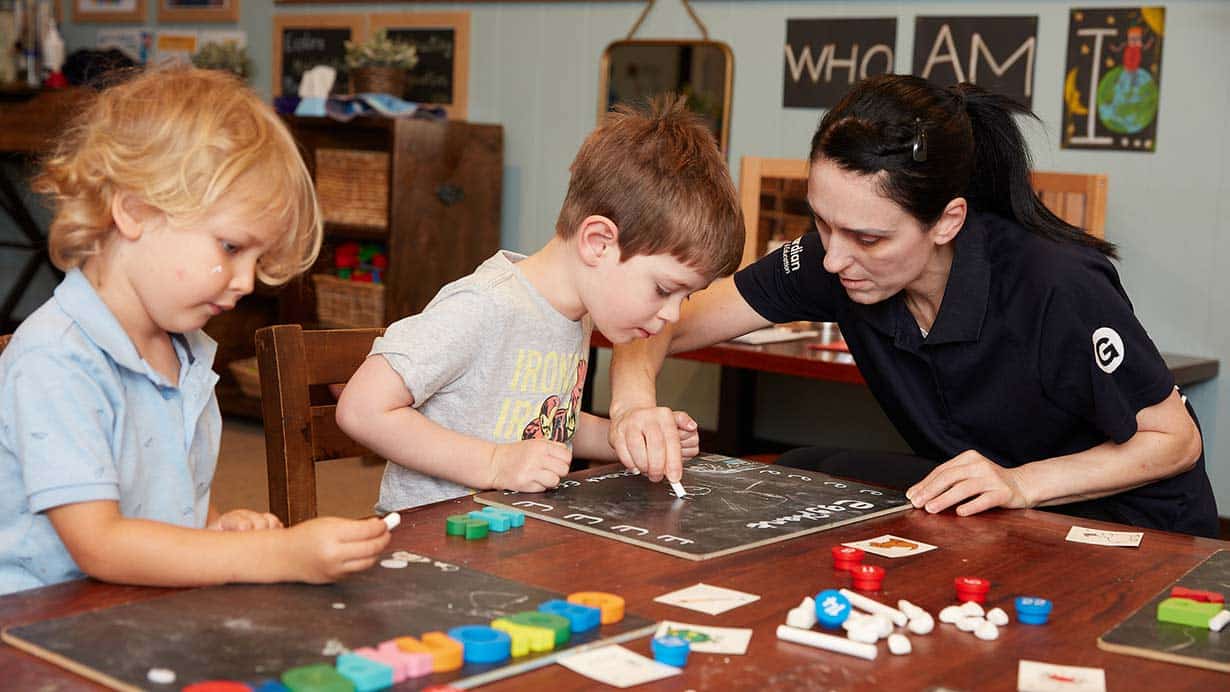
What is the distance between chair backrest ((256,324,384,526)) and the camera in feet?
5.55

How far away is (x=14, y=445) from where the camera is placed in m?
1.17

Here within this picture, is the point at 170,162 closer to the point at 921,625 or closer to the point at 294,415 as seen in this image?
the point at 294,415

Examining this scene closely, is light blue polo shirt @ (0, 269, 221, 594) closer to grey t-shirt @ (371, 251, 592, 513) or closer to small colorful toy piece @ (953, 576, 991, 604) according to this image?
grey t-shirt @ (371, 251, 592, 513)

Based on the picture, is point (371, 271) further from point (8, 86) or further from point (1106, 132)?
point (1106, 132)

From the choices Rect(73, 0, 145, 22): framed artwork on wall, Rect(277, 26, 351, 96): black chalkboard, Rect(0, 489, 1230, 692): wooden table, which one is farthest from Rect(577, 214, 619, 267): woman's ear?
Rect(73, 0, 145, 22): framed artwork on wall

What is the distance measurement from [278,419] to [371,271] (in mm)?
2995

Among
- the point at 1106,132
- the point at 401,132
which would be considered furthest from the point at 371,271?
the point at 1106,132

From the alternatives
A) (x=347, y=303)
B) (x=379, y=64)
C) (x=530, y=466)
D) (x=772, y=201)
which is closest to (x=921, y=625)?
(x=530, y=466)

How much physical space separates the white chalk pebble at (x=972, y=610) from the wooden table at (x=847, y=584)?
0.02 metres

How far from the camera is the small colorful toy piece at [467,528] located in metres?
1.28

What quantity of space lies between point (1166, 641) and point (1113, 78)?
9.08ft

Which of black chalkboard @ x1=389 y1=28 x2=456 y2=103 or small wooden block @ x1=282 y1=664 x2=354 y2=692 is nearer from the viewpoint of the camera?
small wooden block @ x1=282 y1=664 x2=354 y2=692

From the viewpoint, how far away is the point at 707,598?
1.13 meters

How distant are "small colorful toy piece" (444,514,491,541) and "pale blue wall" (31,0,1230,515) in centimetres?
268
